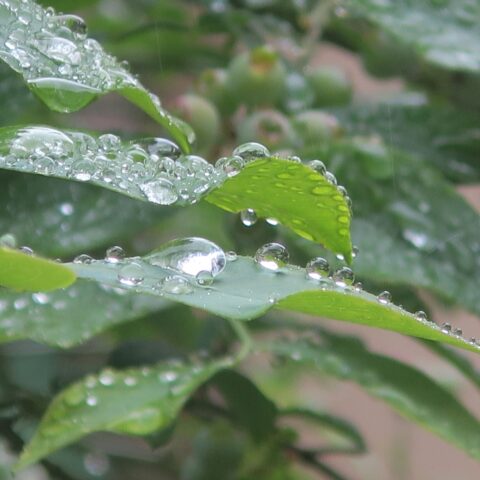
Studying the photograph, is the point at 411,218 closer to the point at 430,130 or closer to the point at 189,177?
the point at 430,130

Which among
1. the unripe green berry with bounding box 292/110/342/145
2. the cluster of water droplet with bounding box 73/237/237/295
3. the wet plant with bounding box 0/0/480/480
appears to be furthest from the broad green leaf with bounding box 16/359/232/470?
the unripe green berry with bounding box 292/110/342/145

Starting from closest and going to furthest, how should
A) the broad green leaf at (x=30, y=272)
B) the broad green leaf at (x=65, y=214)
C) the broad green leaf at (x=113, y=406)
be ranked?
the broad green leaf at (x=30, y=272) < the broad green leaf at (x=113, y=406) < the broad green leaf at (x=65, y=214)

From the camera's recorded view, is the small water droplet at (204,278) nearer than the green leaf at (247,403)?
Yes

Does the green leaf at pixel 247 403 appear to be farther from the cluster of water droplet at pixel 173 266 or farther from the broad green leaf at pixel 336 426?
the cluster of water droplet at pixel 173 266

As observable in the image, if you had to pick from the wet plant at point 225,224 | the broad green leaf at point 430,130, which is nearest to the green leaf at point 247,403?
the wet plant at point 225,224

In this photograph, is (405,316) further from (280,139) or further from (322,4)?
(322,4)

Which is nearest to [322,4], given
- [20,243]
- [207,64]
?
[207,64]

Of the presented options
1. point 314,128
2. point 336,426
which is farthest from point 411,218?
point 336,426
